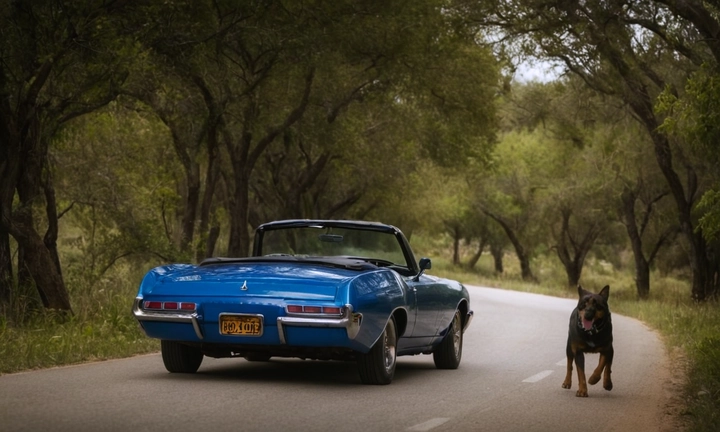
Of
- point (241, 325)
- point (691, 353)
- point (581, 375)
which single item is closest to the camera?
point (241, 325)

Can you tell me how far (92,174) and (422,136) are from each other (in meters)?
13.7

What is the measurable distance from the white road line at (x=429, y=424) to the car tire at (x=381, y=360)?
5.63ft

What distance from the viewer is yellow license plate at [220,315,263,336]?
31.5 ft

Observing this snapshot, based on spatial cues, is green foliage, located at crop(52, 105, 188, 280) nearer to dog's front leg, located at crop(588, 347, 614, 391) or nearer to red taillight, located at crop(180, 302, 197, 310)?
red taillight, located at crop(180, 302, 197, 310)

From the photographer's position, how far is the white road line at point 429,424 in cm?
797

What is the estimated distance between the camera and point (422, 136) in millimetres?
36750

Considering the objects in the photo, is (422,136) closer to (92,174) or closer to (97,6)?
(92,174)

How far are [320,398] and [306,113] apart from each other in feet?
74.8

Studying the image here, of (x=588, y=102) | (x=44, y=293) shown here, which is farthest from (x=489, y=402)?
(x=588, y=102)

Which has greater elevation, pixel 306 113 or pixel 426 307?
pixel 306 113

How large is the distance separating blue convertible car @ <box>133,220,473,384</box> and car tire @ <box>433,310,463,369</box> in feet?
4.00

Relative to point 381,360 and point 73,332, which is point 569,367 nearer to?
point 381,360

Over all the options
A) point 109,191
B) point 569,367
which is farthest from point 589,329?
point 109,191

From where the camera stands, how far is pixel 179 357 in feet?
35.1
